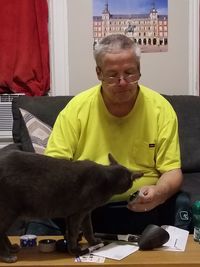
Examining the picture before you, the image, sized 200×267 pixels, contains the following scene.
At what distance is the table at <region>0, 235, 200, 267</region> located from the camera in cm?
138

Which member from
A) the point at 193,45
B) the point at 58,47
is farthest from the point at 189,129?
the point at 58,47

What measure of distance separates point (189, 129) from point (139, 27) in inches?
30.7

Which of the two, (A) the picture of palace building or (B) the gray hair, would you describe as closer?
(B) the gray hair

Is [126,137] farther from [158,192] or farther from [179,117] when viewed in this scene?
[179,117]

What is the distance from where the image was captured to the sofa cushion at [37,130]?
2.42 m

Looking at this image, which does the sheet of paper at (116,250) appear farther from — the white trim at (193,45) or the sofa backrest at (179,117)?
the white trim at (193,45)

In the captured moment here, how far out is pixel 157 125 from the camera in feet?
6.25

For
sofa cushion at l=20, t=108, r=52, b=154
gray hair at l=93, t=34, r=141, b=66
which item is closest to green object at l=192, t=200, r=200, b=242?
gray hair at l=93, t=34, r=141, b=66

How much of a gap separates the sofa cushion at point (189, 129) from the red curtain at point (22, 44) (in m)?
0.88

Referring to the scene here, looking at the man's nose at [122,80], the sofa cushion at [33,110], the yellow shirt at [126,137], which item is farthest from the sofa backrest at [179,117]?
the man's nose at [122,80]

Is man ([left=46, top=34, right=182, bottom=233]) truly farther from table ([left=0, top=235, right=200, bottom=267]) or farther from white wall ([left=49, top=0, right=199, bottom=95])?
white wall ([left=49, top=0, right=199, bottom=95])

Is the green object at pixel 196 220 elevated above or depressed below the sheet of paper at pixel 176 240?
above

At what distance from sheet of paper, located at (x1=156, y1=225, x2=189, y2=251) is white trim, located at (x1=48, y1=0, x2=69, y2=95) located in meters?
1.60

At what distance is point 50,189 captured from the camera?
1.39m
